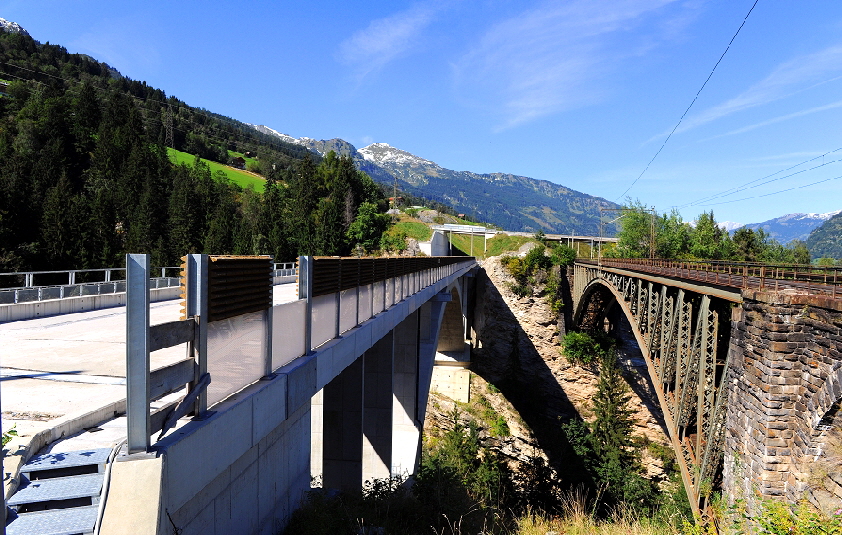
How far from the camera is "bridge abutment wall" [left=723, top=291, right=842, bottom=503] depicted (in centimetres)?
777

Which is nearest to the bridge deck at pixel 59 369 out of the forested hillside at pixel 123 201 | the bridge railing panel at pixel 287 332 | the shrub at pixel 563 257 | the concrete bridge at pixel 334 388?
the concrete bridge at pixel 334 388

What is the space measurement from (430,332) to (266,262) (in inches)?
671

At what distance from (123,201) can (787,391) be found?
75203 millimetres

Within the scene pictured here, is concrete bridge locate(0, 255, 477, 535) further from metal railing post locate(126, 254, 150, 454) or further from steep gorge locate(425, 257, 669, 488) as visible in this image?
steep gorge locate(425, 257, 669, 488)

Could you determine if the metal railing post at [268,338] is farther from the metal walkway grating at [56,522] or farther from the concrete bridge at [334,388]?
the metal walkway grating at [56,522]

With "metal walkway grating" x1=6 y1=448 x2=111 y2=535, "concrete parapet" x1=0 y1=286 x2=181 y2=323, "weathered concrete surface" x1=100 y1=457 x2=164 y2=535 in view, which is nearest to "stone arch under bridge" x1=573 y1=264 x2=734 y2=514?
"weathered concrete surface" x1=100 y1=457 x2=164 y2=535

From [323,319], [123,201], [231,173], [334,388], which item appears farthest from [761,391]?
[231,173]

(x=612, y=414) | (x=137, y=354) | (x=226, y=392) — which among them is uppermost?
(x=137, y=354)

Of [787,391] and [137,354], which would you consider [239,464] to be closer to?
[137,354]

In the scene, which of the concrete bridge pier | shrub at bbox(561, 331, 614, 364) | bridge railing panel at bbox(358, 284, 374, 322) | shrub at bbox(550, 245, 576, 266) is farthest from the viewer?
shrub at bbox(550, 245, 576, 266)

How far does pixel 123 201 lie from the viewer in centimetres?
6625

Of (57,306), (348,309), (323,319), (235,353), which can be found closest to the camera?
(235,353)

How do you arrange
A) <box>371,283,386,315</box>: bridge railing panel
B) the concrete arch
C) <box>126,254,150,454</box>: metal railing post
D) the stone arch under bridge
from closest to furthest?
<box>126,254,150,454</box>: metal railing post, <box>371,283,386,315</box>: bridge railing panel, the stone arch under bridge, the concrete arch

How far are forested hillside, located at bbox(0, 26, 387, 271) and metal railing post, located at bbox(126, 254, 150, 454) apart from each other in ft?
172
